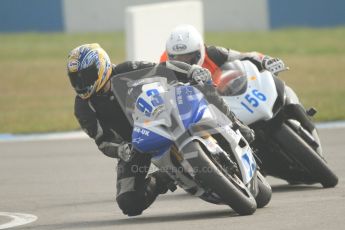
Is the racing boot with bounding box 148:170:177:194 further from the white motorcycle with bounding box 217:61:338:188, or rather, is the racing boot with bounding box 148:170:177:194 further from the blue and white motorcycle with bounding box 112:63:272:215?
the white motorcycle with bounding box 217:61:338:188

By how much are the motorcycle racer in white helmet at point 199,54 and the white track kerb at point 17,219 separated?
206cm

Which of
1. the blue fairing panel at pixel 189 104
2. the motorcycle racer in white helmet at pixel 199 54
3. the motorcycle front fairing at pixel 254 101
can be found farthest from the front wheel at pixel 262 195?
the motorcycle racer in white helmet at pixel 199 54

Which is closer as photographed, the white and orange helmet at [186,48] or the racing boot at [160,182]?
the racing boot at [160,182]

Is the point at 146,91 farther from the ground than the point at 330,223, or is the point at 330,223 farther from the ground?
the point at 146,91

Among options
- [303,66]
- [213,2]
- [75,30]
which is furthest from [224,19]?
[303,66]

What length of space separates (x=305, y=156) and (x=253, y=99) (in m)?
0.68

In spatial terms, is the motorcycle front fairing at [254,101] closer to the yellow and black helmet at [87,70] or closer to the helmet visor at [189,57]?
the helmet visor at [189,57]

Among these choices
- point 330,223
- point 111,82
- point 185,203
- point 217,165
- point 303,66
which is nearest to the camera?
point 330,223

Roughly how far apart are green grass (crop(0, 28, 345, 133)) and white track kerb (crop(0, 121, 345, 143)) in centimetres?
46

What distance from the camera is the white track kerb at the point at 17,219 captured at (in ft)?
29.1

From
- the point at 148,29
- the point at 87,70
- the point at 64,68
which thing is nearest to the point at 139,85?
the point at 87,70

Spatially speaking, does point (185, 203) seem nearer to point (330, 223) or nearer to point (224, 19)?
point (330, 223)

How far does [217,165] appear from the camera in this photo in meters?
8.09

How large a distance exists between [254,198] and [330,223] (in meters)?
1.09
